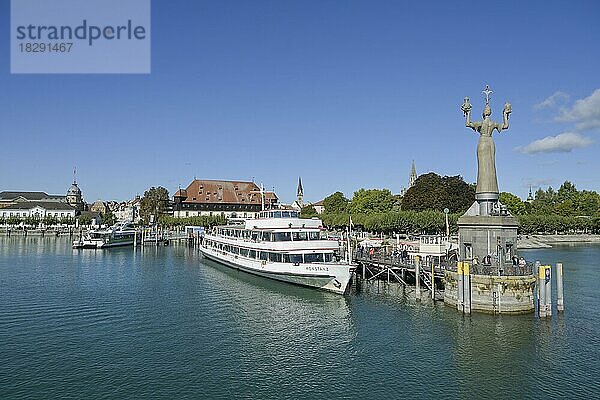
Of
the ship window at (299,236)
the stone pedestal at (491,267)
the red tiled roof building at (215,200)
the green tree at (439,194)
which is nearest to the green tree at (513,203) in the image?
the green tree at (439,194)

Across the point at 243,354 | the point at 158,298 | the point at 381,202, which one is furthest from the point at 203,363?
the point at 381,202

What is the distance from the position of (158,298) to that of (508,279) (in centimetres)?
2371

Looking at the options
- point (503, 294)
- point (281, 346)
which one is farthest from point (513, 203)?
point (281, 346)

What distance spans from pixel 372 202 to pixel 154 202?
53.4 meters

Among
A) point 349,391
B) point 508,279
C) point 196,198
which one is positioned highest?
point 196,198

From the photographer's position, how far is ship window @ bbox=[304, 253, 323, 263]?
132 ft

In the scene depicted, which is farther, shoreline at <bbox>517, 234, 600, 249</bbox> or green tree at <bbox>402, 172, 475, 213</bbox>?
green tree at <bbox>402, 172, 475, 213</bbox>

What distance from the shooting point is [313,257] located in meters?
40.4

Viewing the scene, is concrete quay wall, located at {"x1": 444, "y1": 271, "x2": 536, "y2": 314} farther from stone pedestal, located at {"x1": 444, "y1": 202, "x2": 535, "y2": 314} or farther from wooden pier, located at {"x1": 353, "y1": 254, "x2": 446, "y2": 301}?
wooden pier, located at {"x1": 353, "y1": 254, "x2": 446, "y2": 301}

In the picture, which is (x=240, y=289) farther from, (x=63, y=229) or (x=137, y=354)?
(x=63, y=229)

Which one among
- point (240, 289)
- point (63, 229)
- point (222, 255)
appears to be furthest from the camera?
point (63, 229)

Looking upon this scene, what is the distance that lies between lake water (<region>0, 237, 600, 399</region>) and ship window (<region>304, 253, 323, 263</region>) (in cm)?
245

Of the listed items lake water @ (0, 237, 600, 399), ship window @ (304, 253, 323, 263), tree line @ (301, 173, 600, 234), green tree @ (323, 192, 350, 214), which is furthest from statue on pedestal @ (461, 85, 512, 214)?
green tree @ (323, 192, 350, 214)

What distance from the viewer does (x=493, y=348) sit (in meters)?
24.5
